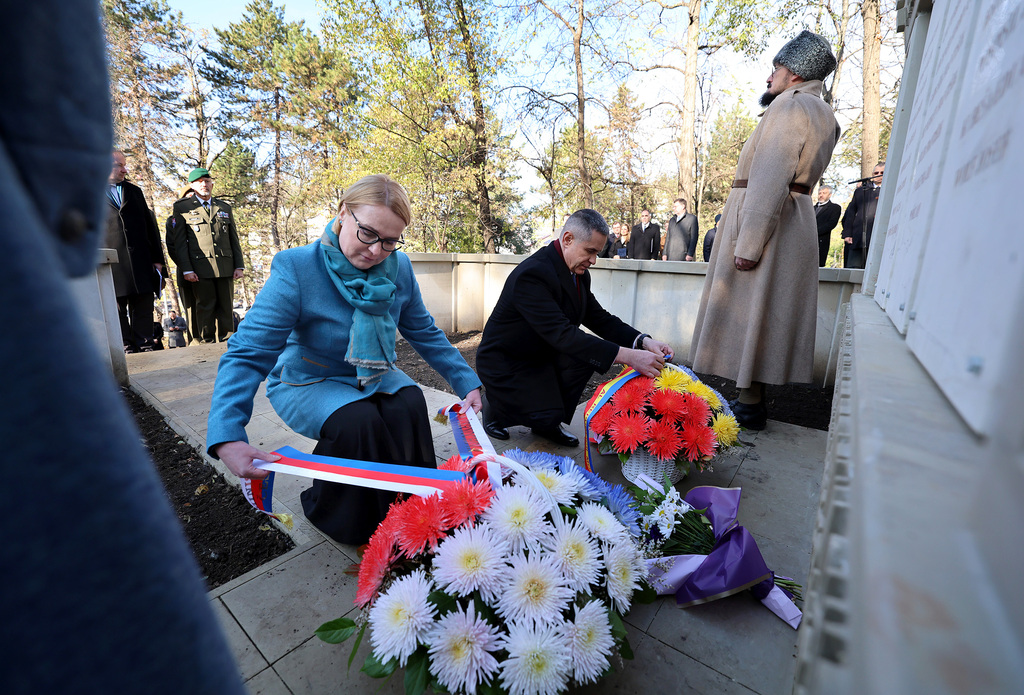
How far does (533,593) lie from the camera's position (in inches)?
46.5

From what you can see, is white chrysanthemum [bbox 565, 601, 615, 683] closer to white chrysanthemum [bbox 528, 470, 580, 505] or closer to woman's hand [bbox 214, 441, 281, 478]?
white chrysanthemum [bbox 528, 470, 580, 505]

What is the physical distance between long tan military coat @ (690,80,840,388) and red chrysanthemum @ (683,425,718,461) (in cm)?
117

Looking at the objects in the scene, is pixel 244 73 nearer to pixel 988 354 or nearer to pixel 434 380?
pixel 434 380

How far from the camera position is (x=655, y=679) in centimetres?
147

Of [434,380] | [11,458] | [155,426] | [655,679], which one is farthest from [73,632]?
[434,380]

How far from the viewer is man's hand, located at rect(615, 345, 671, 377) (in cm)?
269

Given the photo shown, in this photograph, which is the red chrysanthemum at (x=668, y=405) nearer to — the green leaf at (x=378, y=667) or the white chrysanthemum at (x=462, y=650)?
the white chrysanthemum at (x=462, y=650)

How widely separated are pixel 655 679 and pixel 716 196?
25.8 metres

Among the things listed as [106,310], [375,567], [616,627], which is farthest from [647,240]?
[375,567]

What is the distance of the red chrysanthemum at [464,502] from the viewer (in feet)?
4.36

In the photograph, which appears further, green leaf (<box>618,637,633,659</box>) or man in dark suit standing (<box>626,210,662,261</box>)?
man in dark suit standing (<box>626,210,662,261</box>)

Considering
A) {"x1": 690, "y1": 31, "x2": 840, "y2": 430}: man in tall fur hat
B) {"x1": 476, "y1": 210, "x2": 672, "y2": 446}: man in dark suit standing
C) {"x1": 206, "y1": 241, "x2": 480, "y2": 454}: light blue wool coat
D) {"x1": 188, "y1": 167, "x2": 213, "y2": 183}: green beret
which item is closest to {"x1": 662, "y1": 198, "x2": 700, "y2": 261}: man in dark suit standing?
{"x1": 690, "y1": 31, "x2": 840, "y2": 430}: man in tall fur hat

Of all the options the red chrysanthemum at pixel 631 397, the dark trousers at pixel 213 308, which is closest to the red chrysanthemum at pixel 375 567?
the red chrysanthemum at pixel 631 397

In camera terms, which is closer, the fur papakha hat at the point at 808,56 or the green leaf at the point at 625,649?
the green leaf at the point at 625,649
